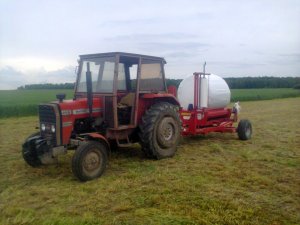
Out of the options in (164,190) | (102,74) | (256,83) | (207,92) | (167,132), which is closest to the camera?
(164,190)

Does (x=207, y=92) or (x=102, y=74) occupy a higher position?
(x=102, y=74)

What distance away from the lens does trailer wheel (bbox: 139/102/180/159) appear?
768cm

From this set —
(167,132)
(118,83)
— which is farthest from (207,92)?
(118,83)

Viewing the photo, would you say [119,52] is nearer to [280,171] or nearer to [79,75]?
[79,75]

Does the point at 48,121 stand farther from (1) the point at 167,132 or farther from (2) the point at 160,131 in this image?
(1) the point at 167,132

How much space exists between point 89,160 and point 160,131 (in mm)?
2012

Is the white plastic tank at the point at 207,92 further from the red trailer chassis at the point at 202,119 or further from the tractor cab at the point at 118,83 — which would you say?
the tractor cab at the point at 118,83

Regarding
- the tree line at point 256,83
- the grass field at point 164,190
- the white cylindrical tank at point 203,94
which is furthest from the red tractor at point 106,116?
the tree line at point 256,83

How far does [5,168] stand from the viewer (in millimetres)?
7344

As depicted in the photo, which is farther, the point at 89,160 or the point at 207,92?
the point at 207,92

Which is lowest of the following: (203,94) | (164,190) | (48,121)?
(164,190)

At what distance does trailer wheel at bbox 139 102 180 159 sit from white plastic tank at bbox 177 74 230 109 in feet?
7.35

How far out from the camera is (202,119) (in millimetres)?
10102

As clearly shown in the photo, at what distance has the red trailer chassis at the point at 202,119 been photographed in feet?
32.0
